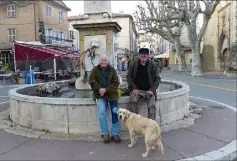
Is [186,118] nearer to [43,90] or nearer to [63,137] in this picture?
[63,137]

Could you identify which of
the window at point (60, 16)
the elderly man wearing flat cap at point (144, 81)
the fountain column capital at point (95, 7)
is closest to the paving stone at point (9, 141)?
the elderly man wearing flat cap at point (144, 81)

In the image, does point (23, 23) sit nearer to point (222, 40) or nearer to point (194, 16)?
point (194, 16)

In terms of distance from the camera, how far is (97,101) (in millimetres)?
5570

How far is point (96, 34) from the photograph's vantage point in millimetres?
8117

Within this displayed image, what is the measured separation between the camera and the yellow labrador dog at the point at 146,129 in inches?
186

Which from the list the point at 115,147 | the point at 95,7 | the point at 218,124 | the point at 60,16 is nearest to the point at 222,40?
the point at 60,16

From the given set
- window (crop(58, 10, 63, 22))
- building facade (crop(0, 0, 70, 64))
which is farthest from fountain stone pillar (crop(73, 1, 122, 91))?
window (crop(58, 10, 63, 22))

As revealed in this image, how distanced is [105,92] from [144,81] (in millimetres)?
869

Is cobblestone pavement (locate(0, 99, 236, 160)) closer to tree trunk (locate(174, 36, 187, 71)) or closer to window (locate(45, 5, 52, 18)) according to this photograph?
tree trunk (locate(174, 36, 187, 71))

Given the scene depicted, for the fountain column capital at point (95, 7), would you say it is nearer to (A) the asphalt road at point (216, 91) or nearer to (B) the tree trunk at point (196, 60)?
(A) the asphalt road at point (216, 91)

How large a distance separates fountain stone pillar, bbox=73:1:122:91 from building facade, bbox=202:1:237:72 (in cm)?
2237

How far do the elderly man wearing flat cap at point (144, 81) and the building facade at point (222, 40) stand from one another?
79.3ft

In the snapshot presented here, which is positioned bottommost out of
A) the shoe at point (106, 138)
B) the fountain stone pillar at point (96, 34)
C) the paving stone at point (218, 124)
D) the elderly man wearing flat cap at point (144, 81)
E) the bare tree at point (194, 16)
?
the paving stone at point (218, 124)

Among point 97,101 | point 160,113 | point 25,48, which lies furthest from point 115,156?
point 25,48
